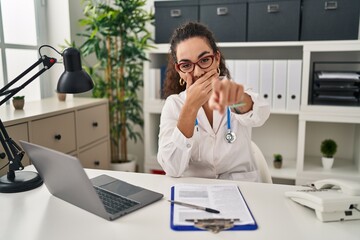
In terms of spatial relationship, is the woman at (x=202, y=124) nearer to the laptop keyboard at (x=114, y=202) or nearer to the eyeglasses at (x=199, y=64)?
the eyeglasses at (x=199, y=64)

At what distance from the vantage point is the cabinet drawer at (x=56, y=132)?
190 cm

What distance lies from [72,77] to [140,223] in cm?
58

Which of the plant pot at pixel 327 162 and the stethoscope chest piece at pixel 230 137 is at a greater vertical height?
the stethoscope chest piece at pixel 230 137

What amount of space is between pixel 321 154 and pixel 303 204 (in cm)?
187

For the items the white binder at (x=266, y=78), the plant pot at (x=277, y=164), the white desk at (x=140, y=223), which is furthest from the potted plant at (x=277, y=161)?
the white desk at (x=140, y=223)

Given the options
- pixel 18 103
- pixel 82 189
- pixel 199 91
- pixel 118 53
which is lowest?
pixel 82 189

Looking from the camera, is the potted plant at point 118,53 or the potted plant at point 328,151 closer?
the potted plant at point 328,151

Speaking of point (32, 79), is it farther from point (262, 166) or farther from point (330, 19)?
point (330, 19)

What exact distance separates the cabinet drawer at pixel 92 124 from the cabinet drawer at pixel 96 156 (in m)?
A: 0.07

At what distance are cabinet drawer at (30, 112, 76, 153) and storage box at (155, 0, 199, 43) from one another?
99cm

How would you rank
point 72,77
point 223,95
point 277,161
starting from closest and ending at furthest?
point 223,95
point 72,77
point 277,161

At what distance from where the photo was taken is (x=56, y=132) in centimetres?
205

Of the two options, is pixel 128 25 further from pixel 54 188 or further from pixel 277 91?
pixel 54 188

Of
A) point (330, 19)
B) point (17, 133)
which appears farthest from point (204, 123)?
point (330, 19)
